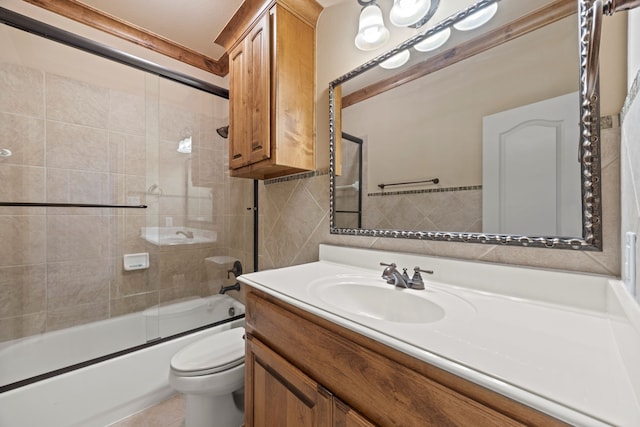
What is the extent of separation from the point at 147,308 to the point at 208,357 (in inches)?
39.0

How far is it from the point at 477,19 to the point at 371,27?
0.45 meters

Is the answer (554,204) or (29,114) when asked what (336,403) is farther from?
(29,114)

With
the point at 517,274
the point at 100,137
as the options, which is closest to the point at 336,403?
the point at 517,274

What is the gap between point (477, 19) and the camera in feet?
2.90

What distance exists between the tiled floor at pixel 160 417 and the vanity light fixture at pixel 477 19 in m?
2.26

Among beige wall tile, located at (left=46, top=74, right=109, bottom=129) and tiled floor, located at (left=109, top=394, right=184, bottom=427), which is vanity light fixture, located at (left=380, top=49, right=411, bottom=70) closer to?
beige wall tile, located at (left=46, top=74, right=109, bottom=129)

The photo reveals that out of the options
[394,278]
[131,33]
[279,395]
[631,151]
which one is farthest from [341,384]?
[131,33]

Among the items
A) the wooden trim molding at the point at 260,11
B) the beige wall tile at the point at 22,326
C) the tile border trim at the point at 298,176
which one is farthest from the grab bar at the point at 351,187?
the beige wall tile at the point at 22,326

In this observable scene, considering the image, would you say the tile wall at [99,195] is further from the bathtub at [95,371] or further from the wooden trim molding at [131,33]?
the wooden trim molding at [131,33]

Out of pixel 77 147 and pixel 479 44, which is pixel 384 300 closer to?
pixel 479 44

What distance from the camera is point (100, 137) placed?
182 centimetres

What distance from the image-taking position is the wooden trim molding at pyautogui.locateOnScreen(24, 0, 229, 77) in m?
1.67

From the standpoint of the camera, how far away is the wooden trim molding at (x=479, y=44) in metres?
0.74

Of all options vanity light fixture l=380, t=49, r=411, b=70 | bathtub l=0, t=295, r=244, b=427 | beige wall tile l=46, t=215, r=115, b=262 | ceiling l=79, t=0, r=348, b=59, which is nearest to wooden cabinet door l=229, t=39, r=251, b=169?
ceiling l=79, t=0, r=348, b=59
